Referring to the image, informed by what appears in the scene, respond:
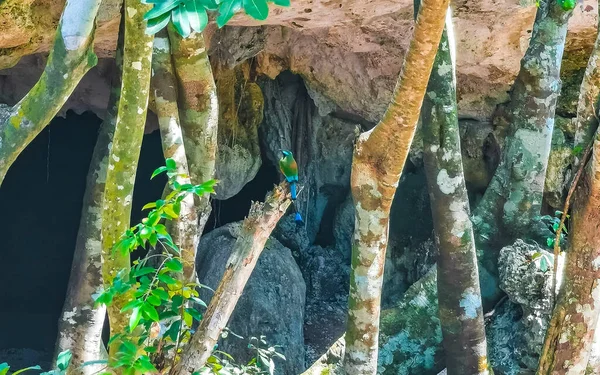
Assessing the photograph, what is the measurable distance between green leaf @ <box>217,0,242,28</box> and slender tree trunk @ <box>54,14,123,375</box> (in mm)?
2690

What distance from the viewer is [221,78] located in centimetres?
663

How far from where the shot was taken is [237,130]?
7.24 metres

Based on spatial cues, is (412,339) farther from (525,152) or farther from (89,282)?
(89,282)

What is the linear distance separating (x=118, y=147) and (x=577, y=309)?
196 centimetres

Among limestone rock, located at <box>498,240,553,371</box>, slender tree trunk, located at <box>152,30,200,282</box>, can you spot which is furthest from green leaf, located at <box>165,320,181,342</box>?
limestone rock, located at <box>498,240,553,371</box>

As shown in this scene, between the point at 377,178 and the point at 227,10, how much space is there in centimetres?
169

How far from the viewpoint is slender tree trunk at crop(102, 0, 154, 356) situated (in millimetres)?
2896

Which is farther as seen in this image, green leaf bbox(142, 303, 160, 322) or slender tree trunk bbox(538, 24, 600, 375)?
slender tree trunk bbox(538, 24, 600, 375)

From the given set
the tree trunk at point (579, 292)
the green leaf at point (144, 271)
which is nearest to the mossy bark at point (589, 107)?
the tree trunk at point (579, 292)

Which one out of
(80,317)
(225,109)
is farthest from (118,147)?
(225,109)

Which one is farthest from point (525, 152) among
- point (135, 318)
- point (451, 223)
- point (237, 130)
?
point (237, 130)

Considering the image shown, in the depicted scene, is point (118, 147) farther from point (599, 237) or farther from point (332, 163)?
point (332, 163)

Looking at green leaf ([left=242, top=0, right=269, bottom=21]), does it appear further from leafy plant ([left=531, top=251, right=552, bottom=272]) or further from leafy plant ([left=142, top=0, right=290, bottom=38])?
leafy plant ([left=531, top=251, right=552, bottom=272])

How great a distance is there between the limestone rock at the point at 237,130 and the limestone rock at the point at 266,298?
507mm
